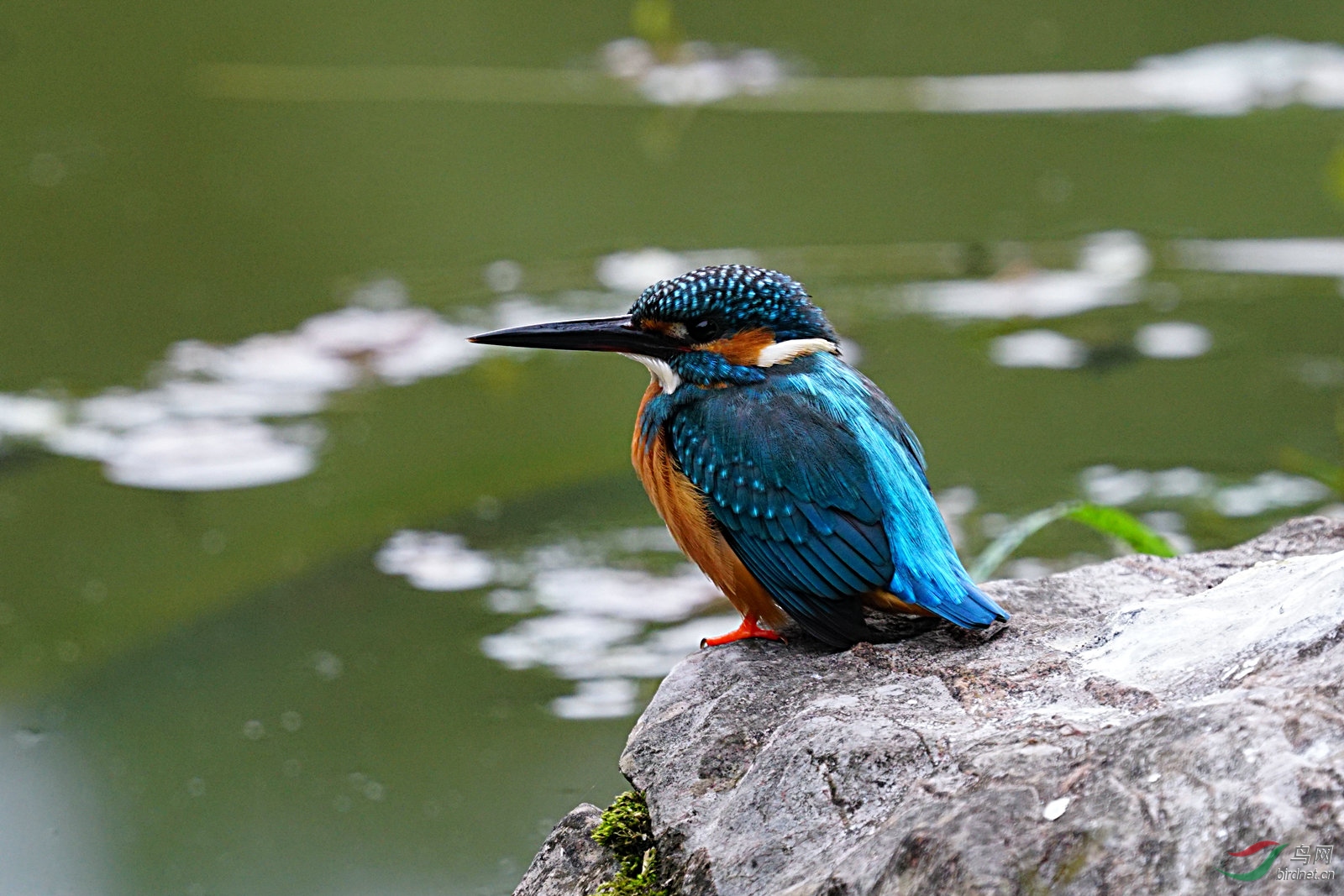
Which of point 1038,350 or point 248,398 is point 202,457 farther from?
point 1038,350

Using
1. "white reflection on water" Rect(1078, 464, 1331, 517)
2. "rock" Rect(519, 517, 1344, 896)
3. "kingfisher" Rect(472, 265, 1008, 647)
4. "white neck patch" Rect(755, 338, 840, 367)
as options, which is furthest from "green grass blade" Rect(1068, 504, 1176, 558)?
"white reflection on water" Rect(1078, 464, 1331, 517)

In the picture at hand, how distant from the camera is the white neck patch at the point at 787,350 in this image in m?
2.47

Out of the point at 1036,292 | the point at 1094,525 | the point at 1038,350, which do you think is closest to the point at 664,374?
the point at 1094,525

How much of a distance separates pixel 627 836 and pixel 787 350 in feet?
2.77

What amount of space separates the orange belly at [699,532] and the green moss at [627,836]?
1.29 feet

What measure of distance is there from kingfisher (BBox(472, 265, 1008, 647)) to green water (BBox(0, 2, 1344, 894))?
29.8 inches

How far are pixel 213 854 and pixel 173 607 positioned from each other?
0.96 metres

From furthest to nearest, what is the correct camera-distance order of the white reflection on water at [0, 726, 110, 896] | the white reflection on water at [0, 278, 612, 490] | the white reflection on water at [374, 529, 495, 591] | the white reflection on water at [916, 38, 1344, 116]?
the white reflection on water at [916, 38, 1344, 116] → the white reflection on water at [0, 278, 612, 490] → the white reflection on water at [374, 529, 495, 591] → the white reflection on water at [0, 726, 110, 896]

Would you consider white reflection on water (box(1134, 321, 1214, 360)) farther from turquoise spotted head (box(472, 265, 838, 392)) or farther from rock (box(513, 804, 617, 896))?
rock (box(513, 804, 617, 896))

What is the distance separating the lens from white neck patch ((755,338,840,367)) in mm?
2475

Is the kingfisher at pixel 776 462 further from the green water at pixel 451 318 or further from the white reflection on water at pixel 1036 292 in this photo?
the white reflection on water at pixel 1036 292

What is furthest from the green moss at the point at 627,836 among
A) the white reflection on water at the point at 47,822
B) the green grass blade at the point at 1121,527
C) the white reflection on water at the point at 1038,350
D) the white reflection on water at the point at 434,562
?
the white reflection on water at the point at 1038,350

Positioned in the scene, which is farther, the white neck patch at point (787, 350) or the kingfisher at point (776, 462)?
the white neck patch at point (787, 350)

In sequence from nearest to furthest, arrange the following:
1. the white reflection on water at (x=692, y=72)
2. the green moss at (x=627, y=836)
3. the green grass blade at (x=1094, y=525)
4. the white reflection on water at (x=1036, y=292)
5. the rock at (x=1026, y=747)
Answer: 1. the rock at (x=1026, y=747)
2. the green moss at (x=627, y=836)
3. the green grass blade at (x=1094, y=525)
4. the white reflection on water at (x=1036, y=292)
5. the white reflection on water at (x=692, y=72)
